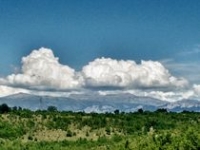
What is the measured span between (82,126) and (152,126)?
2160 cm

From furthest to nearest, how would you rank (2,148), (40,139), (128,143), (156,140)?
(40,139), (2,148), (128,143), (156,140)

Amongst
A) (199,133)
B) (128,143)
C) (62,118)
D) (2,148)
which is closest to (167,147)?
(199,133)

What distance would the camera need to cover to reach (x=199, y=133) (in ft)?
281

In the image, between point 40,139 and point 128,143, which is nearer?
point 128,143

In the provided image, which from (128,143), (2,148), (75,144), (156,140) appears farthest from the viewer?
(75,144)

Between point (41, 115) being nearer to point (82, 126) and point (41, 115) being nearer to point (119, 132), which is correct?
point (82, 126)

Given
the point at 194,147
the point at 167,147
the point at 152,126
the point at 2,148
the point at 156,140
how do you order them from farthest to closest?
the point at 152,126
the point at 2,148
the point at 156,140
the point at 167,147
the point at 194,147

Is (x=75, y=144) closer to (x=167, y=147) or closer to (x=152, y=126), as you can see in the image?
(x=152, y=126)

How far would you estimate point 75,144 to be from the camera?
159750 mm

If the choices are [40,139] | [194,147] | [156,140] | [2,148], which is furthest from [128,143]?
[40,139]

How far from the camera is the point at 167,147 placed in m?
90.4

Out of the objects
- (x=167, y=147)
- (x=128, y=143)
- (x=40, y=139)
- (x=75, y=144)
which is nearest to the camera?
(x=167, y=147)

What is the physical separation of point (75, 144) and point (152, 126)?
39.0m

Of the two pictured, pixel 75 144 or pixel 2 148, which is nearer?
pixel 2 148
